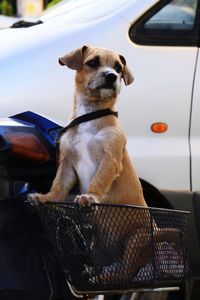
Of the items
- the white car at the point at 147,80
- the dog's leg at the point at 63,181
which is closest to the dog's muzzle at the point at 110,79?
the dog's leg at the point at 63,181

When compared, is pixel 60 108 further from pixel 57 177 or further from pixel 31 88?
pixel 57 177

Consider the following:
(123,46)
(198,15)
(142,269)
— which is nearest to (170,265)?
(142,269)

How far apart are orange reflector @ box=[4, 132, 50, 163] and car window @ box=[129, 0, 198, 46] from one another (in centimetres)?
122

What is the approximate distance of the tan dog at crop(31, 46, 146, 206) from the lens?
245cm

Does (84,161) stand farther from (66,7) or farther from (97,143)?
(66,7)

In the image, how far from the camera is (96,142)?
250 centimetres

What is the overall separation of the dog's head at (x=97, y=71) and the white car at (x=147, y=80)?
0.81 m

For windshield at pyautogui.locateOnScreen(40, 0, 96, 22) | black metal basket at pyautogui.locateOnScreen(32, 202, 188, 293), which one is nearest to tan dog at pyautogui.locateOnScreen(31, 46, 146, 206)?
black metal basket at pyautogui.locateOnScreen(32, 202, 188, 293)

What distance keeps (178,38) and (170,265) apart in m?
1.64

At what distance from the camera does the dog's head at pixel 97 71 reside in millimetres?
2449

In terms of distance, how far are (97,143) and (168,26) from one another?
4.48 feet

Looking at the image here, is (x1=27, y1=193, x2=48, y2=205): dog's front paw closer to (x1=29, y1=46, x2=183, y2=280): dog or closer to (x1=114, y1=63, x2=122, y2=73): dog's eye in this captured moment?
(x1=29, y1=46, x2=183, y2=280): dog

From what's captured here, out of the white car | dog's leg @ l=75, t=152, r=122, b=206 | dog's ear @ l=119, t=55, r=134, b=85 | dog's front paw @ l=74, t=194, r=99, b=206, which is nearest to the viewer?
dog's front paw @ l=74, t=194, r=99, b=206

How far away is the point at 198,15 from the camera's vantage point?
12.2 ft
